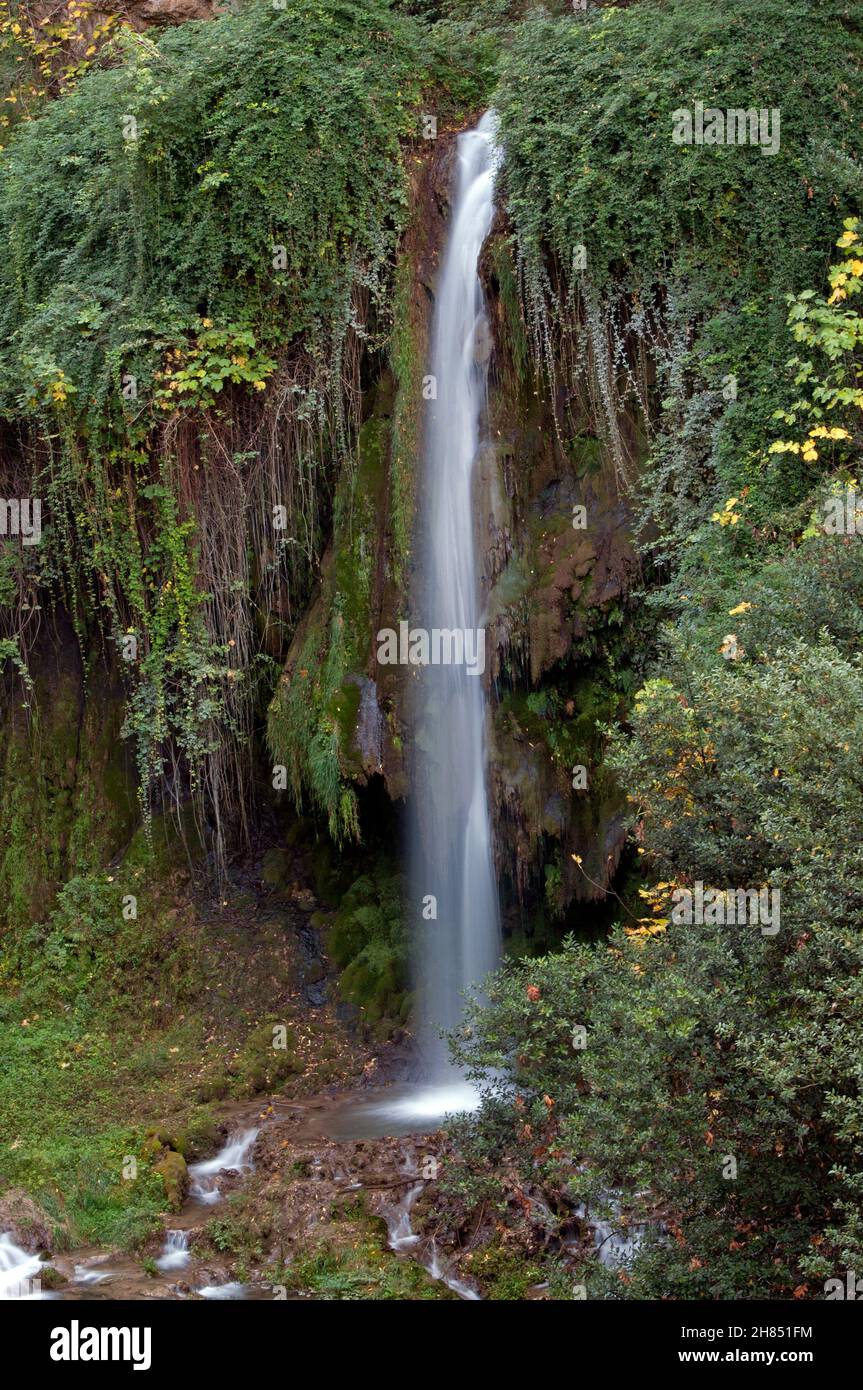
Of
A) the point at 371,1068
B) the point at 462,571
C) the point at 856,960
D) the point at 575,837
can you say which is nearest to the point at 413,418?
the point at 462,571

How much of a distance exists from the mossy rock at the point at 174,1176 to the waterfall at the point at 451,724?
6.96ft

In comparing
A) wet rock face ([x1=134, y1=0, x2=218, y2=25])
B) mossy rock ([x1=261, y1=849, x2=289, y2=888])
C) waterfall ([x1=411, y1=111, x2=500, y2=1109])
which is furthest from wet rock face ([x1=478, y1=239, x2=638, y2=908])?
wet rock face ([x1=134, y1=0, x2=218, y2=25])

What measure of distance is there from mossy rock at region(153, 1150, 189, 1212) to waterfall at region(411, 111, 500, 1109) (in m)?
2.12

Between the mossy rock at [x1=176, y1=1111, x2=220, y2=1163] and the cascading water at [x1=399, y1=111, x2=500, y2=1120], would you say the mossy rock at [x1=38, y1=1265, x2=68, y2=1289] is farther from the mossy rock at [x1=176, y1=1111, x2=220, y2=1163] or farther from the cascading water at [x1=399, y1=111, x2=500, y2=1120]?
the cascading water at [x1=399, y1=111, x2=500, y2=1120]

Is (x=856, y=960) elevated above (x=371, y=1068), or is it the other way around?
(x=856, y=960)

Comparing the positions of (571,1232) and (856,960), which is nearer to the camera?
(856,960)

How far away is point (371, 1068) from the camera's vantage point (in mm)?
10117

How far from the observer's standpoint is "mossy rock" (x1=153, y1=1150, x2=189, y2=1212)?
26.9 ft

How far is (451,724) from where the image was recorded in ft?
32.9

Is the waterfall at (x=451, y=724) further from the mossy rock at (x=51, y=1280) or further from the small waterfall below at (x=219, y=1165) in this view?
the mossy rock at (x=51, y=1280)

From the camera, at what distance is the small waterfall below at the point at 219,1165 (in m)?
8.35

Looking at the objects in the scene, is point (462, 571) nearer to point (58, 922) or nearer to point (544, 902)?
point (544, 902)

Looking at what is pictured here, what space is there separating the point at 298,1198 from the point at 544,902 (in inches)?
120

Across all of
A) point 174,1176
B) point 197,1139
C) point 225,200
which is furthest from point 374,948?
point 225,200
